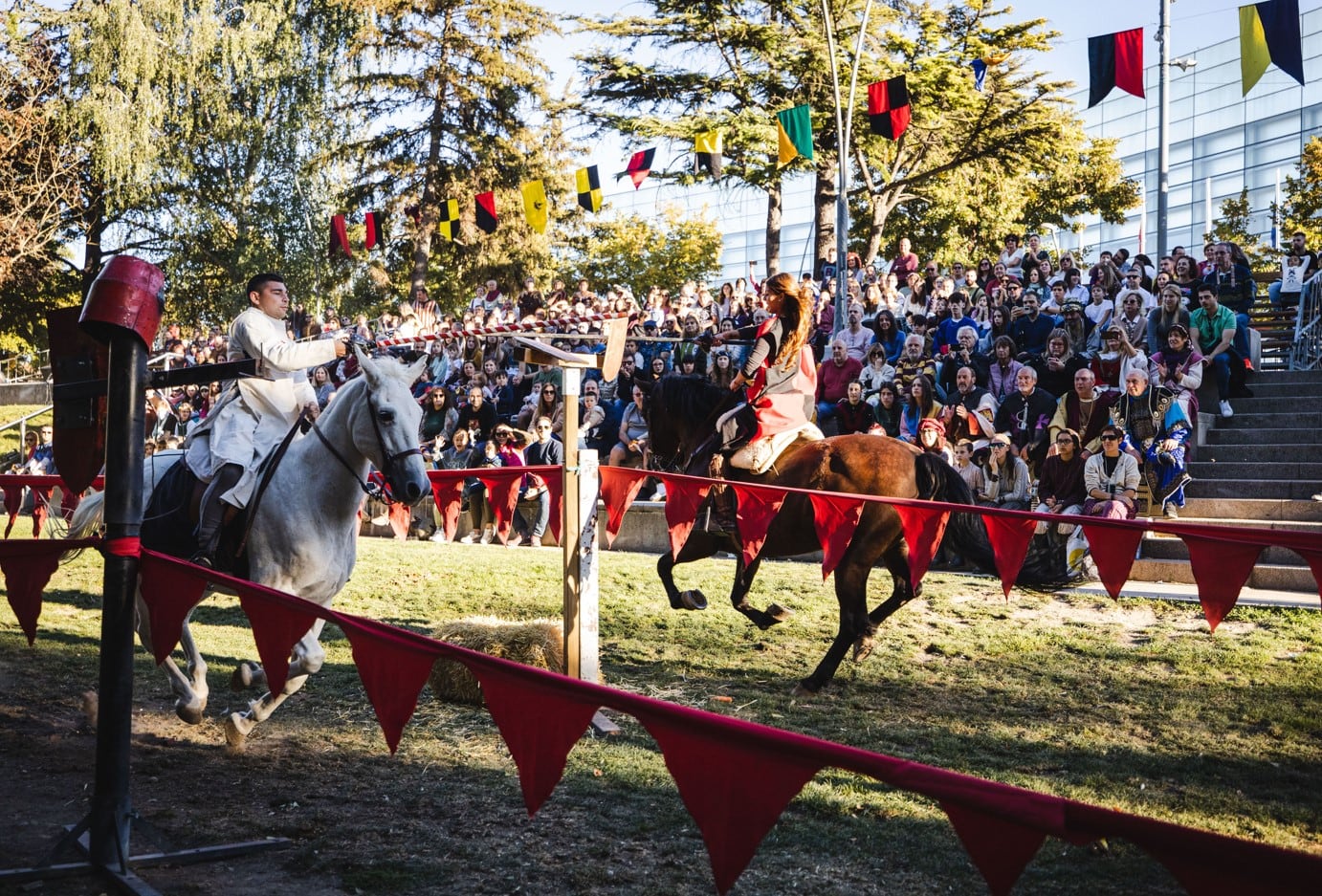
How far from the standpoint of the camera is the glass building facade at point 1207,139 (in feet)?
161

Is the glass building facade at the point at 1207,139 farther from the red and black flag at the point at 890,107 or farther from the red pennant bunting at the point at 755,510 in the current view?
the red pennant bunting at the point at 755,510

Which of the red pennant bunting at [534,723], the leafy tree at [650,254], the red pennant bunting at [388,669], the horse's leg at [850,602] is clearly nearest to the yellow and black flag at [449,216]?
the leafy tree at [650,254]

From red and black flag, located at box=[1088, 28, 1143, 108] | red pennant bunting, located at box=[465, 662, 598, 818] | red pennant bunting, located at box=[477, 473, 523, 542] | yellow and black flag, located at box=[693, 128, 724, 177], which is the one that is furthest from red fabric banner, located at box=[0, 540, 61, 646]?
yellow and black flag, located at box=[693, 128, 724, 177]

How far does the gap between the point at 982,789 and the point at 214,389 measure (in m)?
21.9

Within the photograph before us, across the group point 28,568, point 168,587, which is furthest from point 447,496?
point 168,587

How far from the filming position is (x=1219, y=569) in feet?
18.6

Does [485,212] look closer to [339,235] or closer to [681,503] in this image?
[339,235]

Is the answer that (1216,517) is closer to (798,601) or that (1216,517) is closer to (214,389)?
(798,601)

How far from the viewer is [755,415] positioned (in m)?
8.91

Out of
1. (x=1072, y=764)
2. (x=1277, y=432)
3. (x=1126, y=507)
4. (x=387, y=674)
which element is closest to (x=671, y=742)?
(x=387, y=674)

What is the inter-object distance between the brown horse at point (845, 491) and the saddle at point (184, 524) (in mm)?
3717

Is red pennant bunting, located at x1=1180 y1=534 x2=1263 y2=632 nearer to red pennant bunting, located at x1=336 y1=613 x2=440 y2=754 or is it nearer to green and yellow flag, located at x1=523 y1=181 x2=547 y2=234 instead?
red pennant bunting, located at x1=336 y1=613 x2=440 y2=754

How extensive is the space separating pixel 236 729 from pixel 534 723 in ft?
12.0

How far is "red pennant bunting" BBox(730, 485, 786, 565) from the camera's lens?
26.0ft
